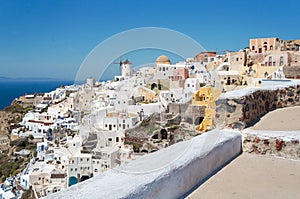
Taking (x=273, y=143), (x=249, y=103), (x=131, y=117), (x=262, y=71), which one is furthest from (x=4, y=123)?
(x=273, y=143)

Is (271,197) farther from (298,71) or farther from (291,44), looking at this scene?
(291,44)

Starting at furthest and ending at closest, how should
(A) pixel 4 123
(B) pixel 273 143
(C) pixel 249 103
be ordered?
1. (A) pixel 4 123
2. (C) pixel 249 103
3. (B) pixel 273 143

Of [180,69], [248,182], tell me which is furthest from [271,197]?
[180,69]

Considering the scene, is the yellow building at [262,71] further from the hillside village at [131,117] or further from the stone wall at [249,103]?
the stone wall at [249,103]

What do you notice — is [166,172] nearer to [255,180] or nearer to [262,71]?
[255,180]

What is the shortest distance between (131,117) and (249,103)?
13.7m

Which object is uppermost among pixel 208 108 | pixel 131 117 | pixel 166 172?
pixel 208 108

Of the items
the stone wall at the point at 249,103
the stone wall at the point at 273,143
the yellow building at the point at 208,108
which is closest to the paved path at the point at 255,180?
the stone wall at the point at 273,143

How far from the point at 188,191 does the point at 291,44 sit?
27.1 meters

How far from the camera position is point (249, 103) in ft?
9.79

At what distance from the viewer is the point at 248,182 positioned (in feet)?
6.34

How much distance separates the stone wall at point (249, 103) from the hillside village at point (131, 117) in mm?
3241

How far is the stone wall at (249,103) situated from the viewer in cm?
275

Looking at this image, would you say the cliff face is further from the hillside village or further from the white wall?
the white wall
